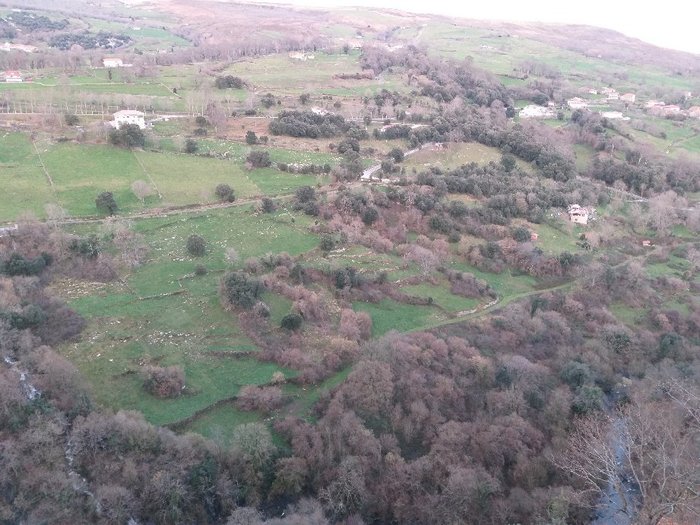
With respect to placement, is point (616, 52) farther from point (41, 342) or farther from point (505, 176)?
point (41, 342)

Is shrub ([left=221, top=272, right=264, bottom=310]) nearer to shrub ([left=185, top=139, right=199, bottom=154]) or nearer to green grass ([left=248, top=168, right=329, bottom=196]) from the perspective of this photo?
green grass ([left=248, top=168, right=329, bottom=196])

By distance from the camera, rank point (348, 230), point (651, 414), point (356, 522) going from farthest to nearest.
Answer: point (348, 230) → point (651, 414) → point (356, 522)

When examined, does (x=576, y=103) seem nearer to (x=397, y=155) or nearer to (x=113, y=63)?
(x=397, y=155)

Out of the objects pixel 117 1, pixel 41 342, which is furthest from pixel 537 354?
pixel 117 1

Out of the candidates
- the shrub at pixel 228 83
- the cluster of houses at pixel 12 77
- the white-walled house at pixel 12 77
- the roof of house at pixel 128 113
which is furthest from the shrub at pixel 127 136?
the white-walled house at pixel 12 77

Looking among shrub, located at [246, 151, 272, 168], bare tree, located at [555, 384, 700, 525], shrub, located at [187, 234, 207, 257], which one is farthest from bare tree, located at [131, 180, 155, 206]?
bare tree, located at [555, 384, 700, 525]

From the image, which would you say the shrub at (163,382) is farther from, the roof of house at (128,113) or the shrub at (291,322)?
the roof of house at (128,113)
